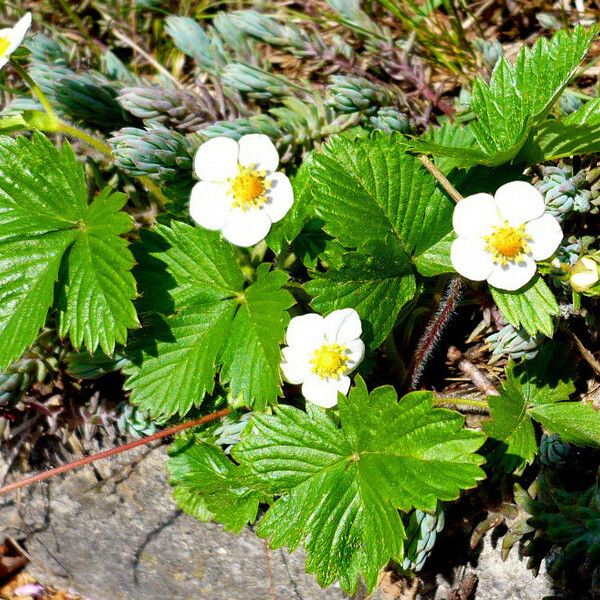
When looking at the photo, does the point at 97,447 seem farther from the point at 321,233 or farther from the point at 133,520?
the point at 321,233

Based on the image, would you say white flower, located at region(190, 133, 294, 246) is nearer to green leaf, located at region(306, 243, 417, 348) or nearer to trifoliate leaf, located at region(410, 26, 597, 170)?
green leaf, located at region(306, 243, 417, 348)

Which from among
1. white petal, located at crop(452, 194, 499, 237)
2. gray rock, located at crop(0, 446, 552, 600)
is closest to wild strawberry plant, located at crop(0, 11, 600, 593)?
white petal, located at crop(452, 194, 499, 237)

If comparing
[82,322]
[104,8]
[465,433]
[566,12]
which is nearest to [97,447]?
[82,322]

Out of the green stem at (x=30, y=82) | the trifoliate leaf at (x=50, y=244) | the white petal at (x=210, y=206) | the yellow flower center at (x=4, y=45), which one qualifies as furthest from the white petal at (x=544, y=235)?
the yellow flower center at (x=4, y=45)

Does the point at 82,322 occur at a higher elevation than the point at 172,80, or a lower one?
lower

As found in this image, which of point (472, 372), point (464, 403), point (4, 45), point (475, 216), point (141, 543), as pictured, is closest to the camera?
point (475, 216)

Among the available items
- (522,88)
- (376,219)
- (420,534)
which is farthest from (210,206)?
(420,534)

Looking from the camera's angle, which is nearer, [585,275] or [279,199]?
[585,275]

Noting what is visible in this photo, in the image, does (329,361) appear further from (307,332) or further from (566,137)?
(566,137)
